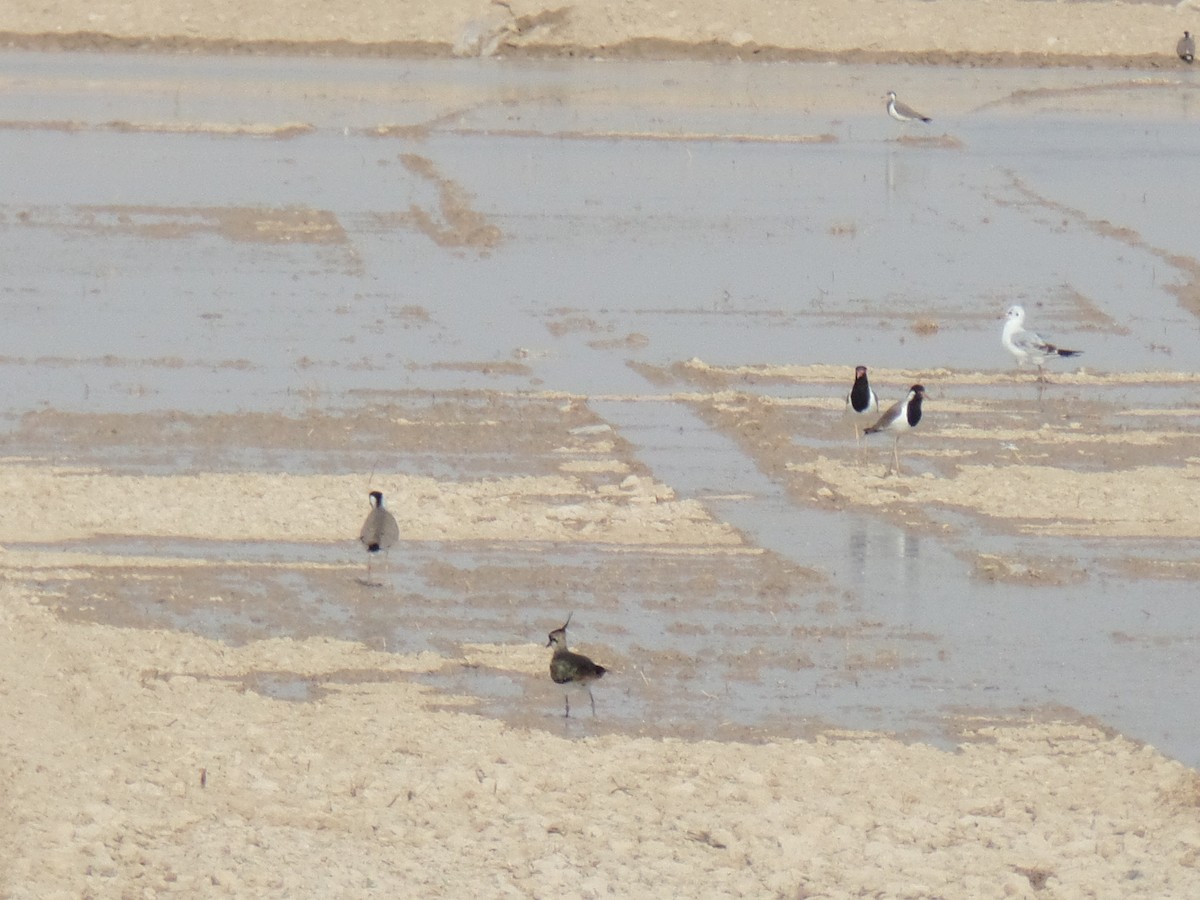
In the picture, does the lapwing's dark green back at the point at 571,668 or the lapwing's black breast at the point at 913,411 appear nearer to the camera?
the lapwing's dark green back at the point at 571,668

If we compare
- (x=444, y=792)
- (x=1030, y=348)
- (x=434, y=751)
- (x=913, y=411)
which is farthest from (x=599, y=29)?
(x=444, y=792)

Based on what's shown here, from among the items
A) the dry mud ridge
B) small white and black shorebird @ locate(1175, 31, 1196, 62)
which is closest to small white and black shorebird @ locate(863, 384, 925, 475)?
the dry mud ridge

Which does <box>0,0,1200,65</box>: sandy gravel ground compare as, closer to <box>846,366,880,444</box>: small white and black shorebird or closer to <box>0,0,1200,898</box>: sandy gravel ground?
<box>846,366,880,444</box>: small white and black shorebird

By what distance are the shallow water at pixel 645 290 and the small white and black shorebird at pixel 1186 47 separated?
8.67 feet

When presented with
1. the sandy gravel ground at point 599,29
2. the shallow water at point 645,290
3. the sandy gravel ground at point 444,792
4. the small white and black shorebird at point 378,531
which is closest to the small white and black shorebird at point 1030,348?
the shallow water at point 645,290

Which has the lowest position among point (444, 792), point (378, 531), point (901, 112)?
point (444, 792)

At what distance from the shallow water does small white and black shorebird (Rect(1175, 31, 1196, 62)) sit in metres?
2.64

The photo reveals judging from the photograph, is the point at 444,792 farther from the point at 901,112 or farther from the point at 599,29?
the point at 599,29

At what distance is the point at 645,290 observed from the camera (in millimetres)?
20984

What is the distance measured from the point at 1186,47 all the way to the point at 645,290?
28.2 metres

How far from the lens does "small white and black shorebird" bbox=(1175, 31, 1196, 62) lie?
45344 millimetres

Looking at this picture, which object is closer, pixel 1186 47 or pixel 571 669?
pixel 571 669

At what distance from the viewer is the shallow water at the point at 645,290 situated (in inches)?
429

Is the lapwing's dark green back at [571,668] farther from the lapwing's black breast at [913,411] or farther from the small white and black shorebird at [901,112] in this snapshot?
the small white and black shorebird at [901,112]
